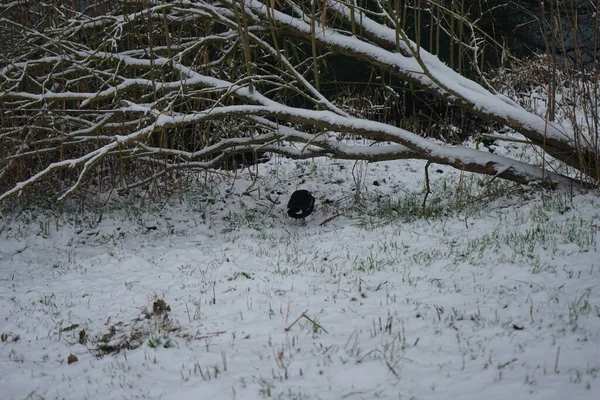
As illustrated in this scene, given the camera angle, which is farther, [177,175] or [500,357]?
[177,175]

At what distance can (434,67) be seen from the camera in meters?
7.10

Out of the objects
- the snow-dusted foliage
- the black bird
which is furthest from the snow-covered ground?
the snow-dusted foliage

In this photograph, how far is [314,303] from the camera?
173 inches

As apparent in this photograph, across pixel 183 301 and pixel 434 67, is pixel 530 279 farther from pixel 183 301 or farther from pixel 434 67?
pixel 434 67

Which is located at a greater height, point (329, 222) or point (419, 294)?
point (329, 222)

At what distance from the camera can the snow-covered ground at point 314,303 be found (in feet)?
10.7

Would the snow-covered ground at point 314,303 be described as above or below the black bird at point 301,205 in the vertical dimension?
below

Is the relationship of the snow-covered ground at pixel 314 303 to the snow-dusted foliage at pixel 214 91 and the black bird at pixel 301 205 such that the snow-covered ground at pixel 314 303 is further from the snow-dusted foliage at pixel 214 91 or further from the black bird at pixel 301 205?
the snow-dusted foliage at pixel 214 91

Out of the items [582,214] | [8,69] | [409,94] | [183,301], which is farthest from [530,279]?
[409,94]

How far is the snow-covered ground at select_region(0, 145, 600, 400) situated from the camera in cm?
327

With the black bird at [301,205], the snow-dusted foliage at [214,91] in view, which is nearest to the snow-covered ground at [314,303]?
the black bird at [301,205]

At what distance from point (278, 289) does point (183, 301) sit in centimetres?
76

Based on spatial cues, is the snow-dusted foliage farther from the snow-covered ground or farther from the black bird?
the snow-covered ground

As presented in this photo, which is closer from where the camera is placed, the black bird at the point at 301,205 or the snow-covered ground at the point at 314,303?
the snow-covered ground at the point at 314,303
